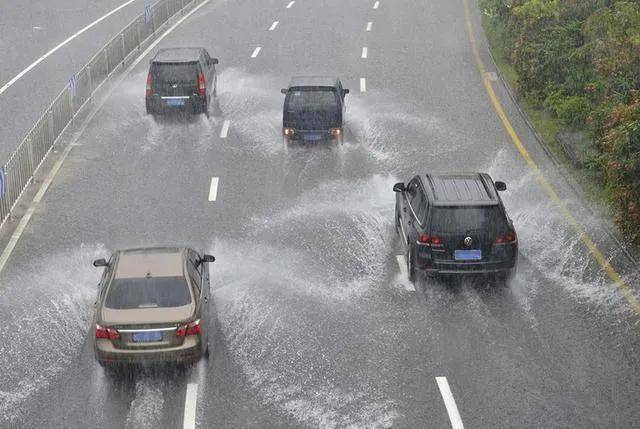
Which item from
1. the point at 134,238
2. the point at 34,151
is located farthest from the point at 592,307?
the point at 34,151

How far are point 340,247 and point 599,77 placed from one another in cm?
1069

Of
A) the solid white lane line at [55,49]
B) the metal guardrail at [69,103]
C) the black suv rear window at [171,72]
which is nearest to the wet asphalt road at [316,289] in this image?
the metal guardrail at [69,103]

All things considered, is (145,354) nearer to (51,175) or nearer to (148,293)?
(148,293)

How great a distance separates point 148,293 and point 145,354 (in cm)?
91

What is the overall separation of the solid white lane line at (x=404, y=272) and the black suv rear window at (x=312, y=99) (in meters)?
7.99

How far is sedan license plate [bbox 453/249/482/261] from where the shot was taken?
56.6 feet

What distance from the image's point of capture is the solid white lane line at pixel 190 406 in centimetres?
1348

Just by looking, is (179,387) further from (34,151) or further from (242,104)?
(242,104)

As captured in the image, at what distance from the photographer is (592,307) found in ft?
55.8

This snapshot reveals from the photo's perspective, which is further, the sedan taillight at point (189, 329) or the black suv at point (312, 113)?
the black suv at point (312, 113)

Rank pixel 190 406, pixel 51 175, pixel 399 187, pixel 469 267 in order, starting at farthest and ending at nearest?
pixel 51 175 < pixel 399 187 < pixel 469 267 < pixel 190 406

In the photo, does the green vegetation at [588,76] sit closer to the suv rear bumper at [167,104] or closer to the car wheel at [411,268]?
the car wheel at [411,268]

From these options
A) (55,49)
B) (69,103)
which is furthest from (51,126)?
(55,49)

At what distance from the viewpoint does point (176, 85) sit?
28.3 m
